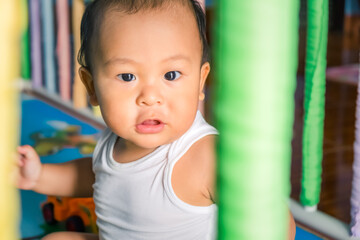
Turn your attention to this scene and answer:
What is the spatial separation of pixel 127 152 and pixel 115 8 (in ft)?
0.61

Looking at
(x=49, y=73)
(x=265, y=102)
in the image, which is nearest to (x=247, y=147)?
(x=265, y=102)

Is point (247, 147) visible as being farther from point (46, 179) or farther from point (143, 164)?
point (46, 179)

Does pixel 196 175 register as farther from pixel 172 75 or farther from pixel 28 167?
pixel 28 167

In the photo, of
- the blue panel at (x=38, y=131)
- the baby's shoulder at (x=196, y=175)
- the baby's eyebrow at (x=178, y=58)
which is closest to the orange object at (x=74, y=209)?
the blue panel at (x=38, y=131)

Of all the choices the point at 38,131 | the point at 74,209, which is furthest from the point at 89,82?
the point at 38,131

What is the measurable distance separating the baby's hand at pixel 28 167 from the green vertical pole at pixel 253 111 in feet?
1.62

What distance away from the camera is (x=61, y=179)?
2.34 ft

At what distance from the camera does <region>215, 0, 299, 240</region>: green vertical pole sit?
180mm

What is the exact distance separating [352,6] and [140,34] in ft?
12.8

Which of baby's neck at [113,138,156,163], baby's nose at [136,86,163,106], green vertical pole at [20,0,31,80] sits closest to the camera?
baby's nose at [136,86,163,106]

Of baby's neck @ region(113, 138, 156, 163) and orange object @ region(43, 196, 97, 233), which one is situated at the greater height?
baby's neck @ region(113, 138, 156, 163)

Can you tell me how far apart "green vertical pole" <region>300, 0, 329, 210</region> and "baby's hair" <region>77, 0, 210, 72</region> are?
0.20 metres

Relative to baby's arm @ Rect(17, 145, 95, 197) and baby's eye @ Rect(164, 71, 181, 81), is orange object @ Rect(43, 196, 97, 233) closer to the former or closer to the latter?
baby's arm @ Rect(17, 145, 95, 197)

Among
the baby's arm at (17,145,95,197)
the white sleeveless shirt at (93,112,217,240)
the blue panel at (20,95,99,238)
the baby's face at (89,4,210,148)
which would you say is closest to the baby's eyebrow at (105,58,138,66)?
the baby's face at (89,4,210,148)
